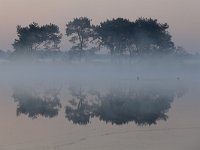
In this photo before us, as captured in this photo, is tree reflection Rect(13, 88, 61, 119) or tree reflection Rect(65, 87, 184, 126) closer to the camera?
tree reflection Rect(65, 87, 184, 126)

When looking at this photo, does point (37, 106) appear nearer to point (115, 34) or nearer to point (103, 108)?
point (103, 108)

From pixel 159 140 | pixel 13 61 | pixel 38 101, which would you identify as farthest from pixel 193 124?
pixel 13 61

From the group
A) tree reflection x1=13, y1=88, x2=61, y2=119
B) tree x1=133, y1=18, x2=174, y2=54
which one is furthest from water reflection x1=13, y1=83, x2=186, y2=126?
tree x1=133, y1=18, x2=174, y2=54

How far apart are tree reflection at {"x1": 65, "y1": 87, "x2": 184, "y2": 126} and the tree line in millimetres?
55477

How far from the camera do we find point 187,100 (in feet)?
118

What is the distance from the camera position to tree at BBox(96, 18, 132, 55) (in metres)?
93.2

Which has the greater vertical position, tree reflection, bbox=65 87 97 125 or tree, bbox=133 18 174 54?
tree, bbox=133 18 174 54

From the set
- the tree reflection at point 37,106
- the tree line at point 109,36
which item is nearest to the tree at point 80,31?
the tree line at point 109,36

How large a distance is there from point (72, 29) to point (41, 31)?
306 inches

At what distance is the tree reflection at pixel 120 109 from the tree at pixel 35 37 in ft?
200

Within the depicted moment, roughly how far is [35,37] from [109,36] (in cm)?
1730

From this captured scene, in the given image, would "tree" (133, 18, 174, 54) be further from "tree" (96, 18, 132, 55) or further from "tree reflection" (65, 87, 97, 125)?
"tree reflection" (65, 87, 97, 125)

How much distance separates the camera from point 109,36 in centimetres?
9394

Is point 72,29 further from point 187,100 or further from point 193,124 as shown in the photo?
point 193,124
